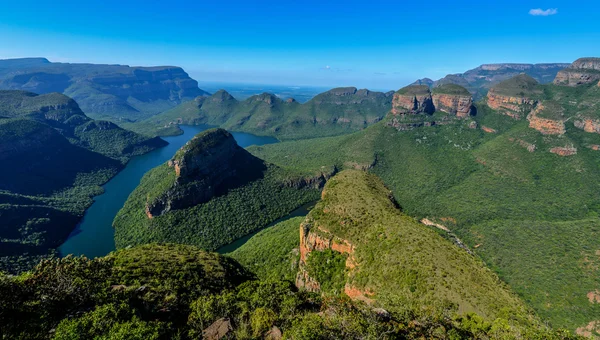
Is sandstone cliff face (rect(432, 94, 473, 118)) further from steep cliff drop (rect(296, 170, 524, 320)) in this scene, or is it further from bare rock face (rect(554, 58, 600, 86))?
steep cliff drop (rect(296, 170, 524, 320))

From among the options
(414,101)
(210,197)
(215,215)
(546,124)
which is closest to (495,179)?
(546,124)

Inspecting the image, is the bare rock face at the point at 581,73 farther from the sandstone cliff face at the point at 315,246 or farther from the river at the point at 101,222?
the river at the point at 101,222

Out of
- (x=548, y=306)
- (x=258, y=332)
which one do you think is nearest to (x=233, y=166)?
(x=258, y=332)

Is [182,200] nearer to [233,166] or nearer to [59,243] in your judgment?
[233,166]

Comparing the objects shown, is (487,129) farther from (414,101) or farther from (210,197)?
(210,197)

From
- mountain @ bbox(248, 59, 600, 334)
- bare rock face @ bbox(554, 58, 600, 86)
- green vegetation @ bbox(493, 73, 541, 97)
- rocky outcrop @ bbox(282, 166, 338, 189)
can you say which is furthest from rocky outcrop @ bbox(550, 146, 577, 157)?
rocky outcrop @ bbox(282, 166, 338, 189)

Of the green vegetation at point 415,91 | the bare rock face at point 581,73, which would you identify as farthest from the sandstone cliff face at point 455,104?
the bare rock face at point 581,73

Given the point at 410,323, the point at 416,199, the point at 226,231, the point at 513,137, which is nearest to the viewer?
the point at 410,323
